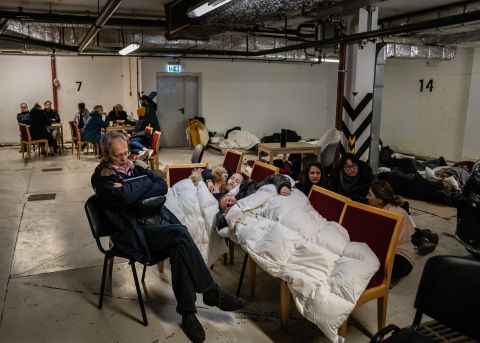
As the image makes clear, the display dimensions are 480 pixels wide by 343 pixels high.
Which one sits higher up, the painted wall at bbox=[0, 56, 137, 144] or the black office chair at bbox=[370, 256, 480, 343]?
the painted wall at bbox=[0, 56, 137, 144]

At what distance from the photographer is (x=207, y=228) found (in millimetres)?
3346

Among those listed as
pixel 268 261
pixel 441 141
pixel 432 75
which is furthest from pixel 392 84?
pixel 268 261

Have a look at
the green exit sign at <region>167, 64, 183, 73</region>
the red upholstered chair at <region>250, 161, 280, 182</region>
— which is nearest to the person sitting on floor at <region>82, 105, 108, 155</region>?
the green exit sign at <region>167, 64, 183, 73</region>

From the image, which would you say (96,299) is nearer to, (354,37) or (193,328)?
(193,328)

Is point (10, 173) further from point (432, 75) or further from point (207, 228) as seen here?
point (432, 75)

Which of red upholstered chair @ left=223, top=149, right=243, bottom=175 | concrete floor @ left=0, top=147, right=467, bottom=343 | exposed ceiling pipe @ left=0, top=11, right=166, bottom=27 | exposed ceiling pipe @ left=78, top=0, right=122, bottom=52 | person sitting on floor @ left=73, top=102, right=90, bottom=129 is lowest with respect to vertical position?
concrete floor @ left=0, top=147, right=467, bottom=343

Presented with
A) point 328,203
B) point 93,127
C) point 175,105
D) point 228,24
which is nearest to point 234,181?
point 328,203

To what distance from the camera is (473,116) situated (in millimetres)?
9172

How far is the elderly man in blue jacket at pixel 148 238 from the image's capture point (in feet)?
8.99

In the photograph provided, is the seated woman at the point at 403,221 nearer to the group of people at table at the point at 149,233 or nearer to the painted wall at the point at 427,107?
the group of people at table at the point at 149,233

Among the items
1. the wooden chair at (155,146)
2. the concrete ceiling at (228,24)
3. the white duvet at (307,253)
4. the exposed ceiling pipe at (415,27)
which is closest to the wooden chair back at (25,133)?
the concrete ceiling at (228,24)

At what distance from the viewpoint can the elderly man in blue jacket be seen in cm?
274

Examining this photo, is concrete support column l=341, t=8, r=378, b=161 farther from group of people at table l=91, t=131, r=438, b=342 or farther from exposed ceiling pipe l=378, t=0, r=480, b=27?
group of people at table l=91, t=131, r=438, b=342

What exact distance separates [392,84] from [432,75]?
1186 mm
